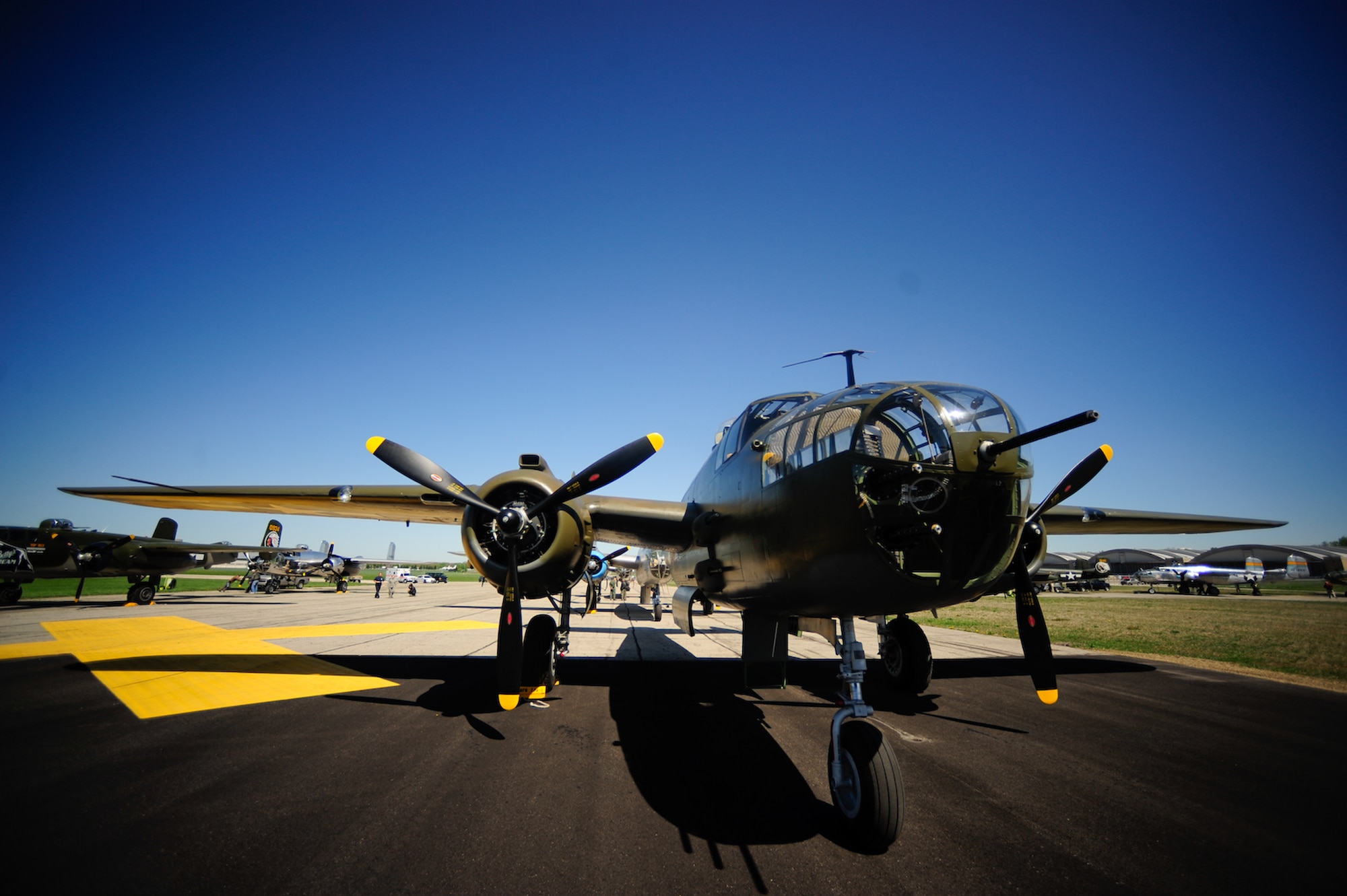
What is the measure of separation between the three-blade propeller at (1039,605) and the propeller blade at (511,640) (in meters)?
5.03

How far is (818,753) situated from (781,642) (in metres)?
1.44

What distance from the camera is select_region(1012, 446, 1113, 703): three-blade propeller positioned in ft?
15.6

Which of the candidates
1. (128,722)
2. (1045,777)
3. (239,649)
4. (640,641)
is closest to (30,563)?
(239,649)

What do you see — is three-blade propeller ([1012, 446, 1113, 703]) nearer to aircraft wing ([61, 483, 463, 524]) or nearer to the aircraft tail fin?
aircraft wing ([61, 483, 463, 524])

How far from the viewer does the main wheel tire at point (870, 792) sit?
3.76 metres

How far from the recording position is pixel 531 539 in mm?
6566

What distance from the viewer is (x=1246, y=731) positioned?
6.72 m

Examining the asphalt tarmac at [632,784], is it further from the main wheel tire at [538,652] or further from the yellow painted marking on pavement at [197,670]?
the main wheel tire at [538,652]

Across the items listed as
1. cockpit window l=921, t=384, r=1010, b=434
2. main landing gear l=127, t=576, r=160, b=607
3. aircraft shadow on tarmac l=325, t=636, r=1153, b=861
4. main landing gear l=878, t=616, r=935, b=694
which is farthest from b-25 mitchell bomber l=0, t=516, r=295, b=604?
cockpit window l=921, t=384, r=1010, b=434

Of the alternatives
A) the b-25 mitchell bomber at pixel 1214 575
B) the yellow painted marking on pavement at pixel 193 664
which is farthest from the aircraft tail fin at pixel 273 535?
the b-25 mitchell bomber at pixel 1214 575

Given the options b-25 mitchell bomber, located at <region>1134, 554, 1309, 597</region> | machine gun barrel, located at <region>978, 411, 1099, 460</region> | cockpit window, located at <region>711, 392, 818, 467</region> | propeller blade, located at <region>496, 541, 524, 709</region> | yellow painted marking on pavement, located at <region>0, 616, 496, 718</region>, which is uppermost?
cockpit window, located at <region>711, 392, 818, 467</region>

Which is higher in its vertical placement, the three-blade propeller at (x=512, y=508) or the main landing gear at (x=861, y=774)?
the three-blade propeller at (x=512, y=508)

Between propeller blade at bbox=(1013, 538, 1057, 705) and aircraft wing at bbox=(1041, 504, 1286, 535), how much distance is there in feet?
19.4

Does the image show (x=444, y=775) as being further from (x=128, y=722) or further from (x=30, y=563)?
(x=30, y=563)
